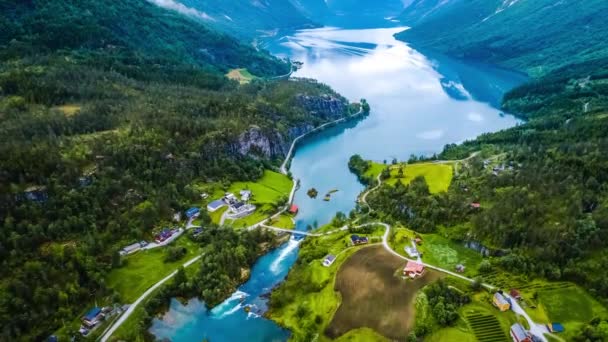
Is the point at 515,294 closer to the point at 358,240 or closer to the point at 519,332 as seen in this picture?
the point at 519,332

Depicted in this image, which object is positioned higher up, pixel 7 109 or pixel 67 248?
pixel 7 109

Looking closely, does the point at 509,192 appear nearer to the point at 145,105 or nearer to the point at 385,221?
Result: the point at 385,221

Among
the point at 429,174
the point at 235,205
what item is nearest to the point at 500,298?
the point at 429,174

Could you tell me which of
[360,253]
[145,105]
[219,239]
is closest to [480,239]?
[360,253]

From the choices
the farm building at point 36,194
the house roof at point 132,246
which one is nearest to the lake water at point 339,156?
the house roof at point 132,246

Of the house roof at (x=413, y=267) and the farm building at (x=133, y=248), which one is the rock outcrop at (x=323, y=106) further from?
the house roof at (x=413, y=267)
